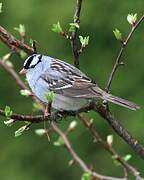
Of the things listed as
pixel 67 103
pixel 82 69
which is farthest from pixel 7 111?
pixel 82 69

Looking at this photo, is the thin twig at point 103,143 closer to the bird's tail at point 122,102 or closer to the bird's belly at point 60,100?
the bird's tail at point 122,102

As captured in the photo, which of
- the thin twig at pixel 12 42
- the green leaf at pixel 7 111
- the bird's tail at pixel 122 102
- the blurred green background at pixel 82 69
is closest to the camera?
the thin twig at pixel 12 42

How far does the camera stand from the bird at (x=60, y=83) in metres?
2.87

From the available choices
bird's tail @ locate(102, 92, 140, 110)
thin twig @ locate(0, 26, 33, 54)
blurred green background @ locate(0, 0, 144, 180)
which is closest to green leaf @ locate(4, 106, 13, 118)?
thin twig @ locate(0, 26, 33, 54)

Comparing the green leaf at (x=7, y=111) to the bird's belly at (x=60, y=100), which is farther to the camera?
the bird's belly at (x=60, y=100)

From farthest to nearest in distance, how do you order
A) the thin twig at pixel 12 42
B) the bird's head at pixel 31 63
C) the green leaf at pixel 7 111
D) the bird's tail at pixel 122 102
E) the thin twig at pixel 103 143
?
the bird's head at pixel 31 63, the bird's tail at pixel 122 102, the green leaf at pixel 7 111, the thin twig at pixel 12 42, the thin twig at pixel 103 143

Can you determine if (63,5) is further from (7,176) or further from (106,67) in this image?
(7,176)

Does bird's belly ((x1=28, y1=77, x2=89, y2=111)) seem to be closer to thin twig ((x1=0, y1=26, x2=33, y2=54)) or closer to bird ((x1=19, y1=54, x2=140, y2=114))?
bird ((x1=19, y1=54, x2=140, y2=114))

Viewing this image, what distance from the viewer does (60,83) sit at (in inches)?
118

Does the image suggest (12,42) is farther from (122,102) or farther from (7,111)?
(122,102)

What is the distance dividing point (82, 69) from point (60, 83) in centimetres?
186

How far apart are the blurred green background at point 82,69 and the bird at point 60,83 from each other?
166cm

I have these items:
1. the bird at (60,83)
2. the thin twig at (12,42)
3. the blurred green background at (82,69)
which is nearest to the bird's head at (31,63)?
the bird at (60,83)

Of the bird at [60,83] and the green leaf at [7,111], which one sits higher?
the green leaf at [7,111]
